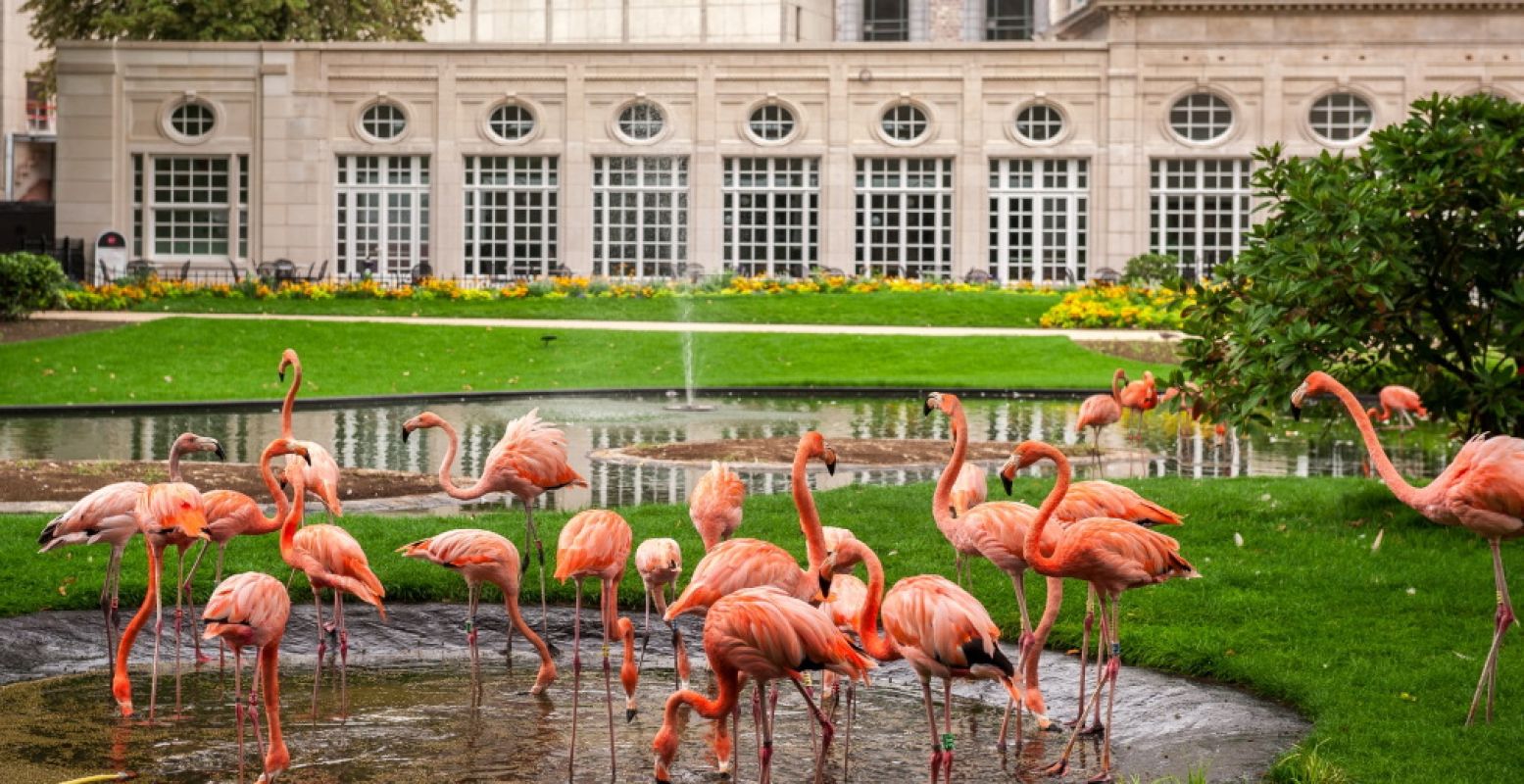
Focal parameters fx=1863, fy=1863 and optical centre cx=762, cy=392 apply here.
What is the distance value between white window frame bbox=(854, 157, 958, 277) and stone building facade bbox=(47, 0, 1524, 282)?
62mm

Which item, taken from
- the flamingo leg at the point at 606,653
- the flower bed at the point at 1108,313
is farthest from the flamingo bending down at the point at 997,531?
the flower bed at the point at 1108,313

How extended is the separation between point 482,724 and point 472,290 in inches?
1306

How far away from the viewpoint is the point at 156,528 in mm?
9148

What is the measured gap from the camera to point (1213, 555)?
12.6 meters

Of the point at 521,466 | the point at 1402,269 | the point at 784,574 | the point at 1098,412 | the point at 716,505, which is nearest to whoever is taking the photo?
the point at 784,574

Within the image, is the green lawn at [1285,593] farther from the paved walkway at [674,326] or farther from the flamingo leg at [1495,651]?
the paved walkway at [674,326]

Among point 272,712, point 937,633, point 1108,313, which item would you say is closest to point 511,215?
point 1108,313

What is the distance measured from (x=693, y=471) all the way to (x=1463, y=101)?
25.9 ft

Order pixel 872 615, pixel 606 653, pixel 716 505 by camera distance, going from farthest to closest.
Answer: pixel 716 505, pixel 606 653, pixel 872 615

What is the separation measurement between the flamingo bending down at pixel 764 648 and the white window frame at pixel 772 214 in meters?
41.7

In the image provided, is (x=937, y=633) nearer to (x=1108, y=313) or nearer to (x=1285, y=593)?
(x=1285, y=593)

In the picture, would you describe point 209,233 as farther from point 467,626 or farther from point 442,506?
point 467,626

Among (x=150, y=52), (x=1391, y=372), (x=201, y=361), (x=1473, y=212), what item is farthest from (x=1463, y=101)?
(x=150, y=52)

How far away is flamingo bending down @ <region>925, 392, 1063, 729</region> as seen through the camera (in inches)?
338
